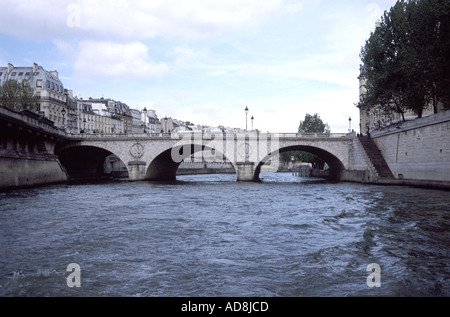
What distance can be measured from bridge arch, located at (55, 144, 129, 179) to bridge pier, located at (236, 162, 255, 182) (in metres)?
15.1

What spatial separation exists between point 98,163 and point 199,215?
52.4 m

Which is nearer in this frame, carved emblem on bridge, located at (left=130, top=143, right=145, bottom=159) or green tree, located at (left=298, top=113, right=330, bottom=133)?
carved emblem on bridge, located at (left=130, top=143, right=145, bottom=159)

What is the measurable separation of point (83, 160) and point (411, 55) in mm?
47561

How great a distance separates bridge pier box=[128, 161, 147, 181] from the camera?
51812 millimetres

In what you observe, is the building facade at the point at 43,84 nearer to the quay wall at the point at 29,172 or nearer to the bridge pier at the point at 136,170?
the bridge pier at the point at 136,170

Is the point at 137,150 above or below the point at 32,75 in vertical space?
below

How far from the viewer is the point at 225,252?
10.9 m

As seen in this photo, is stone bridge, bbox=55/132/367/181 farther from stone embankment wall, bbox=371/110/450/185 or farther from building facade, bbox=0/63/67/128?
building facade, bbox=0/63/67/128

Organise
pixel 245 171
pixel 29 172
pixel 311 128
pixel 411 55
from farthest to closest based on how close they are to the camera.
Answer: pixel 311 128
pixel 245 171
pixel 29 172
pixel 411 55

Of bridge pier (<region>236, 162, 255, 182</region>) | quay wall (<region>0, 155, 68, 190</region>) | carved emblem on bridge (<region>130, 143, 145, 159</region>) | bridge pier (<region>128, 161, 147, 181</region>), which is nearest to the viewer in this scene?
quay wall (<region>0, 155, 68, 190</region>)

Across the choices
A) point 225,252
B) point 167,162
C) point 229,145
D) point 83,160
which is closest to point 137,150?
point 167,162

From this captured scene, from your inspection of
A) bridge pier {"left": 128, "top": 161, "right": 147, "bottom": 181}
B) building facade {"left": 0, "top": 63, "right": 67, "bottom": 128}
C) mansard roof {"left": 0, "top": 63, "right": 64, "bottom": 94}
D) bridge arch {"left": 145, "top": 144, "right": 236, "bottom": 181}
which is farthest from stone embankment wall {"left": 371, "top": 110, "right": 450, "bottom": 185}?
mansard roof {"left": 0, "top": 63, "right": 64, "bottom": 94}

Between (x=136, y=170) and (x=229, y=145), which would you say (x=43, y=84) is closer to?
(x=136, y=170)

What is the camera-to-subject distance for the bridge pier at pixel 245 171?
5141 centimetres
